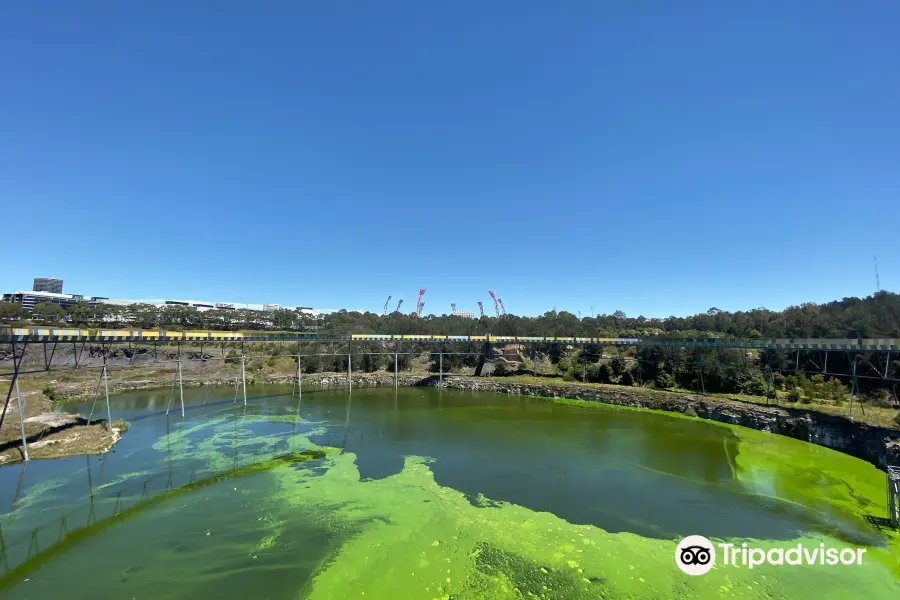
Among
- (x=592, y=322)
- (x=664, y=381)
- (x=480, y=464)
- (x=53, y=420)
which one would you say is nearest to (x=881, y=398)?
(x=664, y=381)

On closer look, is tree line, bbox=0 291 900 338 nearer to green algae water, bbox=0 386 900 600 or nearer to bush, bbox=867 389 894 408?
bush, bbox=867 389 894 408

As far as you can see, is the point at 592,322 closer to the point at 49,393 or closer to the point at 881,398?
the point at 881,398

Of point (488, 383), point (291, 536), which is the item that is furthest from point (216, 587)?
point (488, 383)

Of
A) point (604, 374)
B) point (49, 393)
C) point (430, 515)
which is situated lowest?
point (430, 515)

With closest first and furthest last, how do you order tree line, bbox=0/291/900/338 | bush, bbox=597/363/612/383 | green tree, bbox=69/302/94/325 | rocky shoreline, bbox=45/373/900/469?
rocky shoreline, bbox=45/373/900/469, tree line, bbox=0/291/900/338, bush, bbox=597/363/612/383, green tree, bbox=69/302/94/325

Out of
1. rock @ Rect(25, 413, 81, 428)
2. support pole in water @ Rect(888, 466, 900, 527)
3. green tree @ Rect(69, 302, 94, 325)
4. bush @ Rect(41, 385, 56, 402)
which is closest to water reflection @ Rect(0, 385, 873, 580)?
support pole in water @ Rect(888, 466, 900, 527)

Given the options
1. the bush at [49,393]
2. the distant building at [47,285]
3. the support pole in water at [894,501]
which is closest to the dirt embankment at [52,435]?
the bush at [49,393]
